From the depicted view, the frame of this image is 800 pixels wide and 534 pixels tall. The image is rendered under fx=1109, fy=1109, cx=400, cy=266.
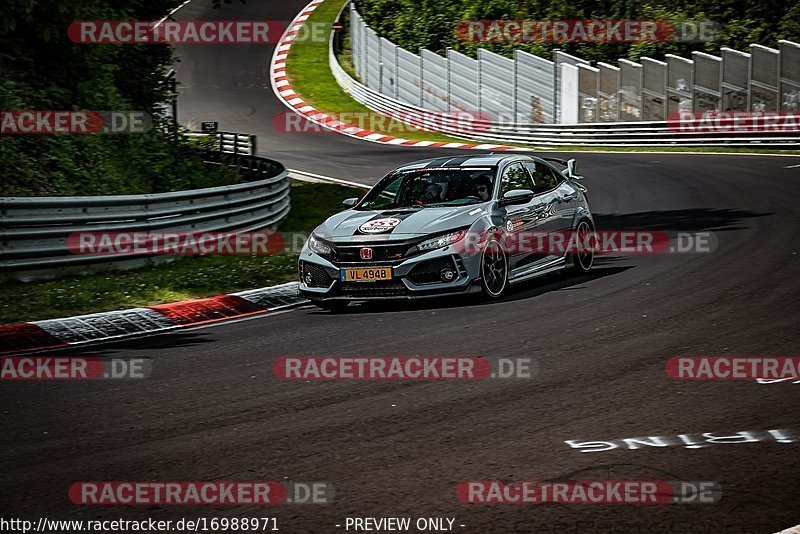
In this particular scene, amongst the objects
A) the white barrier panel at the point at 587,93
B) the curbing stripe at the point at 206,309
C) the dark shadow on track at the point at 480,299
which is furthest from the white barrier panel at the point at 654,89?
the curbing stripe at the point at 206,309

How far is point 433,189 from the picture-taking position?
12.1 meters

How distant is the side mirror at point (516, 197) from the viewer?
11586 mm

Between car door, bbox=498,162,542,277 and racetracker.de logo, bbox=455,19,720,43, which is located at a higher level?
racetracker.de logo, bbox=455,19,720,43

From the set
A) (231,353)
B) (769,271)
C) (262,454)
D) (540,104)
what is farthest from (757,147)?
(262,454)

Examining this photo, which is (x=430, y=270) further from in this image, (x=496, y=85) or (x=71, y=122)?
(x=496, y=85)

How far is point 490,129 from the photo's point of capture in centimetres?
3975

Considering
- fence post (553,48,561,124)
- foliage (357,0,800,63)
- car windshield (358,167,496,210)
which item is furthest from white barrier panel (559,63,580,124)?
car windshield (358,167,496,210)

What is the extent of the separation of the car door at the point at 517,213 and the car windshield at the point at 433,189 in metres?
0.23

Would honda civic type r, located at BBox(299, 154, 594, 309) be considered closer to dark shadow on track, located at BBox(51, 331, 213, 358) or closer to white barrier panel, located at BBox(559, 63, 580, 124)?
dark shadow on track, located at BBox(51, 331, 213, 358)

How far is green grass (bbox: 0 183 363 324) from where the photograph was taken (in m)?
11.8

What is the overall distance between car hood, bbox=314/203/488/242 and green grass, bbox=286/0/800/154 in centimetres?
2202

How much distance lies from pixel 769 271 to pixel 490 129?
92.4 ft

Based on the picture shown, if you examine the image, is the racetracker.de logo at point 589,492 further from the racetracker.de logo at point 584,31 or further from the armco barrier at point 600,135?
the racetracker.de logo at point 584,31

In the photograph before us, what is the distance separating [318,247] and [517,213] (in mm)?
2181
